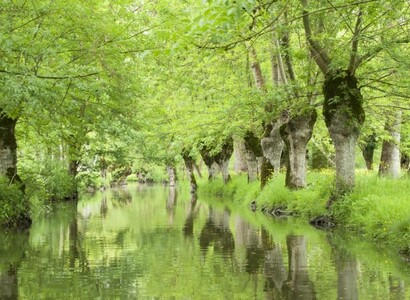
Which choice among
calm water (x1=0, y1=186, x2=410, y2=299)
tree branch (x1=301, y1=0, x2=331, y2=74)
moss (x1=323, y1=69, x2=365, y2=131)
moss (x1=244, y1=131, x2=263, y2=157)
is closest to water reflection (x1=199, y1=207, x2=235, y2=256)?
calm water (x1=0, y1=186, x2=410, y2=299)

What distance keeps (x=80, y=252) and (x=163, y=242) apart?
2.34 meters

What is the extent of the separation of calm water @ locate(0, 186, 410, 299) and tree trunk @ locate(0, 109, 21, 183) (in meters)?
2.57

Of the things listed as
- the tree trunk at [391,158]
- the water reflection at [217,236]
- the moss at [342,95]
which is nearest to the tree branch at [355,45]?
the moss at [342,95]

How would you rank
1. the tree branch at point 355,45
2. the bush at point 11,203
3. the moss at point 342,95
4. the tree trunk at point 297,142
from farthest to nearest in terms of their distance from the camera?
the tree trunk at point 297,142 → the bush at point 11,203 → the moss at point 342,95 → the tree branch at point 355,45

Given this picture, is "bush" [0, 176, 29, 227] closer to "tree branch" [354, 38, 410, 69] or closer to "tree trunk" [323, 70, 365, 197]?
"tree trunk" [323, 70, 365, 197]

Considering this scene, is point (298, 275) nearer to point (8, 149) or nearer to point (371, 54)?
point (371, 54)

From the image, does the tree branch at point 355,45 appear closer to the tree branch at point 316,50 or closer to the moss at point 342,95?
the moss at point 342,95

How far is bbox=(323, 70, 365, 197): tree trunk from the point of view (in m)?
16.7

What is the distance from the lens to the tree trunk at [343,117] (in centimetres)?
1669

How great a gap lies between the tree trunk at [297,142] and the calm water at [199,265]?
14.6 feet

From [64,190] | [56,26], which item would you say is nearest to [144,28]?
[56,26]

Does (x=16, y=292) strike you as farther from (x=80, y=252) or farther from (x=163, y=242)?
(x=163, y=242)

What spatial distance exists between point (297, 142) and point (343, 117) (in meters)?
5.01

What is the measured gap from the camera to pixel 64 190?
36312mm
